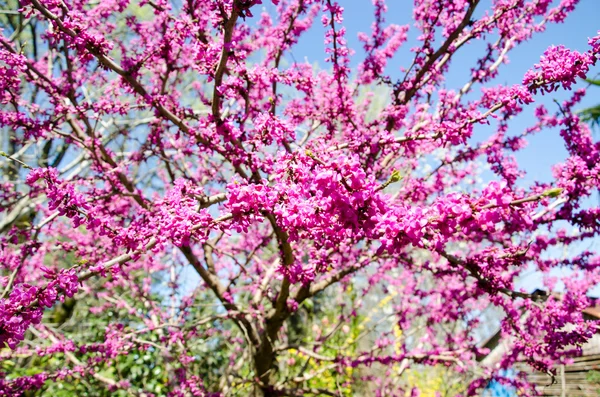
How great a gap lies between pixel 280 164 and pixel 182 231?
67 cm

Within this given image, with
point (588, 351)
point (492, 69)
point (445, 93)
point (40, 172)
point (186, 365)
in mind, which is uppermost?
point (492, 69)

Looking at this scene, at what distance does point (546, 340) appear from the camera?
3.50m

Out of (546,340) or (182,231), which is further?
(546,340)

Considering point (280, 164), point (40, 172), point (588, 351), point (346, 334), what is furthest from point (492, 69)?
point (346, 334)

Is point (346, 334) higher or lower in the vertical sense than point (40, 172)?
higher

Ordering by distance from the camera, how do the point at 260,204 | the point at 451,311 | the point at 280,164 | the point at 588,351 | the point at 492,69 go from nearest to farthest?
the point at 260,204 → the point at 280,164 → the point at 492,69 → the point at 451,311 → the point at 588,351

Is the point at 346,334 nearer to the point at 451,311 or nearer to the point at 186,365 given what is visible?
the point at 451,311

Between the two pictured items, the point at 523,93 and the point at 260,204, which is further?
the point at 523,93

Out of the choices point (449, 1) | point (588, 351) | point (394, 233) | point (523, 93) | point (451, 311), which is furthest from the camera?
point (588, 351)

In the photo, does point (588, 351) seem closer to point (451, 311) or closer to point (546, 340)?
point (451, 311)

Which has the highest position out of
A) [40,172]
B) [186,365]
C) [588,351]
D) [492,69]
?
[492,69]

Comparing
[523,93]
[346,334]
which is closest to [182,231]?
[523,93]

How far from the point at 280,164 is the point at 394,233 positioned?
81 centimetres

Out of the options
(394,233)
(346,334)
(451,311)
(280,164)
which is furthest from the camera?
(346,334)
